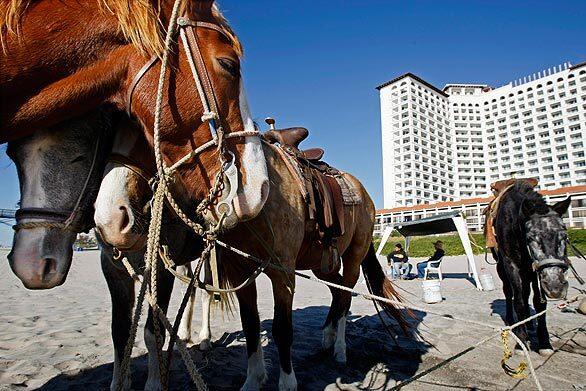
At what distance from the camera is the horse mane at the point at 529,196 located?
381 cm

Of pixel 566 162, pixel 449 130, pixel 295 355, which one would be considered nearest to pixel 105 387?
pixel 295 355

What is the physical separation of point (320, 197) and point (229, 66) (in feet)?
5.99

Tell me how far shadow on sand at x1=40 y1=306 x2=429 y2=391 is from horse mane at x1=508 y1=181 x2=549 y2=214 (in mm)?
2085

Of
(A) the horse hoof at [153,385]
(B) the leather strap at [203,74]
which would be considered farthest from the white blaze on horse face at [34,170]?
(A) the horse hoof at [153,385]

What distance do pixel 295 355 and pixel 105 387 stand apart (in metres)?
1.86

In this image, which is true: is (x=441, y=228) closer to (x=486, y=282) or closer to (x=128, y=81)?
(x=486, y=282)

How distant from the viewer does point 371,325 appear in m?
5.26

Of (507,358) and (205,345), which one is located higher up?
(507,358)

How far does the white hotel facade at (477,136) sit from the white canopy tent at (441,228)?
196 feet

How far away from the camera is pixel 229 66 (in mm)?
1514

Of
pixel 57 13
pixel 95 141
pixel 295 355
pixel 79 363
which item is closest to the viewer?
pixel 57 13

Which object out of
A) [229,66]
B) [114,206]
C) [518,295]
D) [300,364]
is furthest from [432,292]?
[114,206]

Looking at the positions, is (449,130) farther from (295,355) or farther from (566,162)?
(295,355)

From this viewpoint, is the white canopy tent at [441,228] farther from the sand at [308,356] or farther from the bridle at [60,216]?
the bridle at [60,216]
